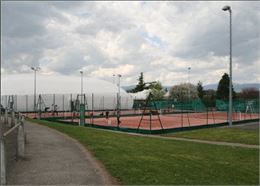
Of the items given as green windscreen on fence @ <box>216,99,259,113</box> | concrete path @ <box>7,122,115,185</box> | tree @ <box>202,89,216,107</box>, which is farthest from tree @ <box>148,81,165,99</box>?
concrete path @ <box>7,122,115,185</box>

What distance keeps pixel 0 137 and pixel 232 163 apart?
8.45 m

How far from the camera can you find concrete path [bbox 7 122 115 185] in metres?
8.46

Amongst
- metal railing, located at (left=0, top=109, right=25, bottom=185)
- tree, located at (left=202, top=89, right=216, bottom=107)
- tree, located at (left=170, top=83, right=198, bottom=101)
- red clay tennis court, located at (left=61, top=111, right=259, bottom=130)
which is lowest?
red clay tennis court, located at (left=61, top=111, right=259, bottom=130)

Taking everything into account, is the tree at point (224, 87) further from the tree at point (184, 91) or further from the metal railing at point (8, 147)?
the metal railing at point (8, 147)

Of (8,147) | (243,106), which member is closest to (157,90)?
(243,106)

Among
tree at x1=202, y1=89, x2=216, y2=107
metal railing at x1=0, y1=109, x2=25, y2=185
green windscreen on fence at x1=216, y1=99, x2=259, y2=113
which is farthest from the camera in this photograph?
tree at x1=202, y1=89, x2=216, y2=107

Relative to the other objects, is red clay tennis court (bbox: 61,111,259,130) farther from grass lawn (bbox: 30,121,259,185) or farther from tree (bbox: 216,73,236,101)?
tree (bbox: 216,73,236,101)

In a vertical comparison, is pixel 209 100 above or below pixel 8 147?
above

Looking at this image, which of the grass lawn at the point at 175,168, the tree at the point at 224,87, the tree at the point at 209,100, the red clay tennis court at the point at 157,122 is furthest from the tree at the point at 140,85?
the grass lawn at the point at 175,168

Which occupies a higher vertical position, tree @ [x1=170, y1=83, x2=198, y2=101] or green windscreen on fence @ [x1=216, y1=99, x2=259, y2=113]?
tree @ [x1=170, y1=83, x2=198, y2=101]

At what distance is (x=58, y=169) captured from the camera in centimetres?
967

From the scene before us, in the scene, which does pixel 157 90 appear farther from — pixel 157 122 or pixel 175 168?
pixel 175 168

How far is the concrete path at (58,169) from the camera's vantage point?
27.8 ft

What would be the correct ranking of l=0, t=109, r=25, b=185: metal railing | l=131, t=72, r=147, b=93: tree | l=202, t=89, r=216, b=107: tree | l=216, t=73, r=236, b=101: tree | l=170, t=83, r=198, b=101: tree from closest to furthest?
l=0, t=109, r=25, b=185: metal railing
l=202, t=89, r=216, b=107: tree
l=216, t=73, r=236, b=101: tree
l=170, t=83, r=198, b=101: tree
l=131, t=72, r=147, b=93: tree
